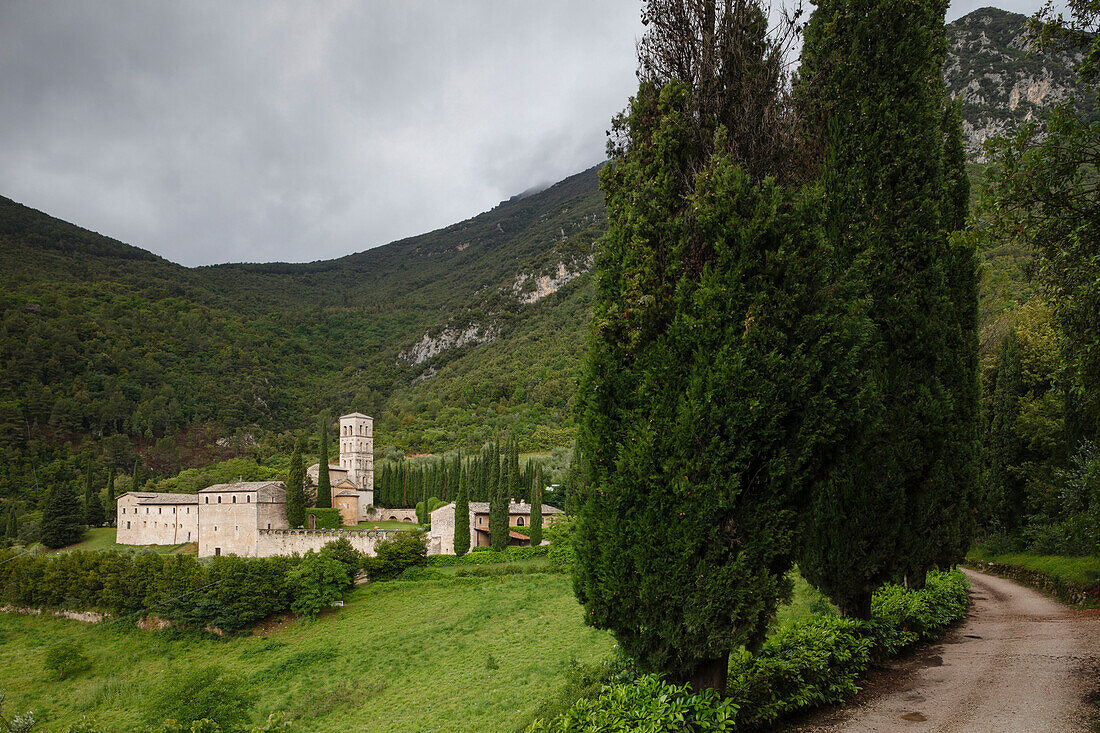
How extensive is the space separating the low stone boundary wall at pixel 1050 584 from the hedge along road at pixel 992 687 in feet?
11.0

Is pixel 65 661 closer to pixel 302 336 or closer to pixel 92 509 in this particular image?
pixel 92 509

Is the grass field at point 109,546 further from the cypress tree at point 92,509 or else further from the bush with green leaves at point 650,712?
the bush with green leaves at point 650,712

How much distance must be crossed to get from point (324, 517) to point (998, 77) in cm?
9662

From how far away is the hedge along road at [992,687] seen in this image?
586 cm

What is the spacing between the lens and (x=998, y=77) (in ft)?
250

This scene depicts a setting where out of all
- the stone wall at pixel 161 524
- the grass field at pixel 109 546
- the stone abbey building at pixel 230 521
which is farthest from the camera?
the stone wall at pixel 161 524

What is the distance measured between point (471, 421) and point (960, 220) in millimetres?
77083

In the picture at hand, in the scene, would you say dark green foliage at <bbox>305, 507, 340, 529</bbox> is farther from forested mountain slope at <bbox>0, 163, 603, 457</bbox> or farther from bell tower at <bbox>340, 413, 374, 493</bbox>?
forested mountain slope at <bbox>0, 163, 603, 457</bbox>

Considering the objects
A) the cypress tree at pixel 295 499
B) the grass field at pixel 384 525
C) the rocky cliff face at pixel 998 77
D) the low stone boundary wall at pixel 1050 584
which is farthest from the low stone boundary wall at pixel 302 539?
the rocky cliff face at pixel 998 77

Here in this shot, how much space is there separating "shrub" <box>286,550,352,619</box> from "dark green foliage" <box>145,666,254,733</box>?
24.8ft

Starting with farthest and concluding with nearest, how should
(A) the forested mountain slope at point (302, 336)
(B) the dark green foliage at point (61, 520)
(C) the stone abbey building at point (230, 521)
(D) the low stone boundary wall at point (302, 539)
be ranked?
(A) the forested mountain slope at point (302, 336) → (B) the dark green foliage at point (61, 520) → (C) the stone abbey building at point (230, 521) → (D) the low stone boundary wall at point (302, 539)

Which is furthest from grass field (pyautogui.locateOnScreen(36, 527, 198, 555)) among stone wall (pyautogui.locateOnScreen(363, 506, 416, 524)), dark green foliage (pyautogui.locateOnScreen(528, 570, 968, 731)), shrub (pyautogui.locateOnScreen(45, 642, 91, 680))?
dark green foliage (pyautogui.locateOnScreen(528, 570, 968, 731))

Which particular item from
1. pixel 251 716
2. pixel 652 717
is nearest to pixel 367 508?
pixel 251 716

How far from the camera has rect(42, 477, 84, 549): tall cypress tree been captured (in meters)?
44.2
